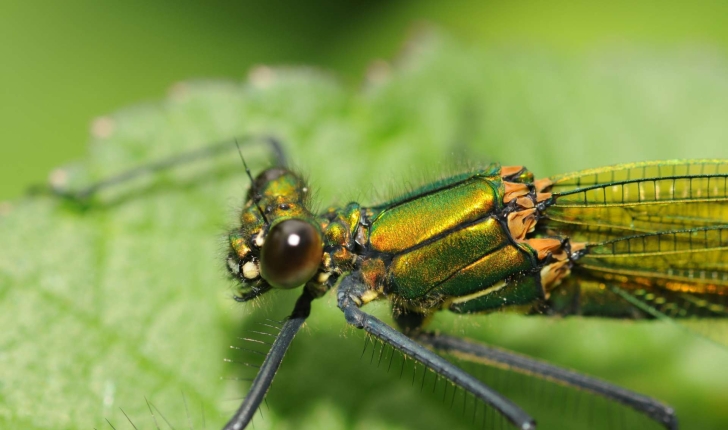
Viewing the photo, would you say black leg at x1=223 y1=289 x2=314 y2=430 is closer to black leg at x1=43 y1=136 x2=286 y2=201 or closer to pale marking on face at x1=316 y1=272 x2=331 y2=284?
pale marking on face at x1=316 y1=272 x2=331 y2=284

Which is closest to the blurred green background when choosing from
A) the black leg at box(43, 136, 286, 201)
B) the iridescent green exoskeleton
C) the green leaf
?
the green leaf

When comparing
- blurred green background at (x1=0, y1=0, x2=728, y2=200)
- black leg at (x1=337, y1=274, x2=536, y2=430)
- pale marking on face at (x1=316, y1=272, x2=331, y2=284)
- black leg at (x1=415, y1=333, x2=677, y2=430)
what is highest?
blurred green background at (x1=0, y1=0, x2=728, y2=200)

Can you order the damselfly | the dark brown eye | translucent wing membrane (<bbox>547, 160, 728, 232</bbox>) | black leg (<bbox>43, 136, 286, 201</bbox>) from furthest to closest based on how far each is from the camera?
black leg (<bbox>43, 136, 286, 201</bbox>) → translucent wing membrane (<bbox>547, 160, 728, 232</bbox>) → the damselfly → the dark brown eye

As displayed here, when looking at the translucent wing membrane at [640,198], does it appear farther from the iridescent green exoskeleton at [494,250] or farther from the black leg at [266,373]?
the black leg at [266,373]

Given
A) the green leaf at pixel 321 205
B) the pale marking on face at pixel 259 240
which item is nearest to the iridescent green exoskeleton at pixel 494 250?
the pale marking on face at pixel 259 240

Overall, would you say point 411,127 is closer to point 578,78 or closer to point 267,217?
point 578,78

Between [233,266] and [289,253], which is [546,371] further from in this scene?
[233,266]
